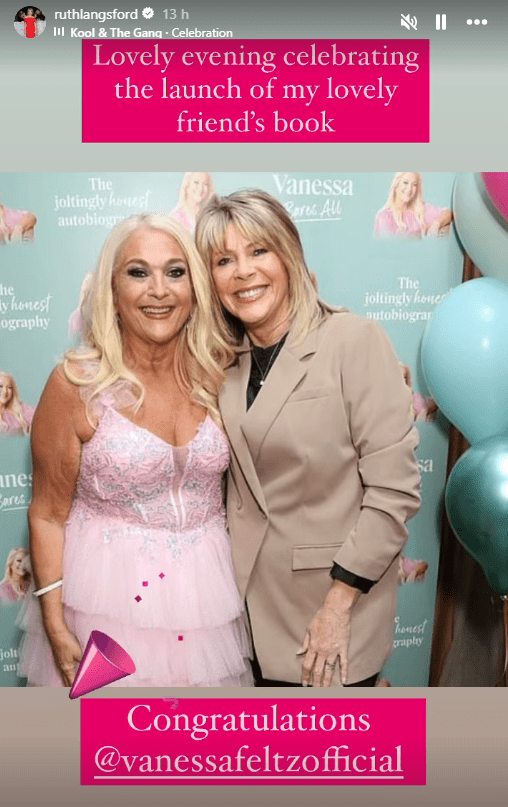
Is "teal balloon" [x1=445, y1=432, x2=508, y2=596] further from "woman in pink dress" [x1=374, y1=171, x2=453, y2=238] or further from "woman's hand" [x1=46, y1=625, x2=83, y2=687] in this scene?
"woman's hand" [x1=46, y1=625, x2=83, y2=687]

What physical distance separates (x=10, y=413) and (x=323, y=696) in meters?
1.11

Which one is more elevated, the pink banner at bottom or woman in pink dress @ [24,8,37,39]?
woman in pink dress @ [24,8,37,39]

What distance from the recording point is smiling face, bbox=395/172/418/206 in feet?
6.51

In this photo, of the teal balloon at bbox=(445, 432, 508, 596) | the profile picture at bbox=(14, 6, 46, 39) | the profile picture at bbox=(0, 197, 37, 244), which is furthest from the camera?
the profile picture at bbox=(0, 197, 37, 244)

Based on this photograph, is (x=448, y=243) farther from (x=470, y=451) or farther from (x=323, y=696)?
(x=323, y=696)

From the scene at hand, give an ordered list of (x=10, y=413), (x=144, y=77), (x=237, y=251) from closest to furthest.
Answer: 1. (x=237, y=251)
2. (x=144, y=77)
3. (x=10, y=413)

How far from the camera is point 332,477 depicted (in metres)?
1.88

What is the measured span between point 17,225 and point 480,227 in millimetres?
1183

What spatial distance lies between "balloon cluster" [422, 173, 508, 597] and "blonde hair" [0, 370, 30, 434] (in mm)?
1075

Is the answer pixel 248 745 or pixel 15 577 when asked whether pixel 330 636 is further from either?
pixel 15 577

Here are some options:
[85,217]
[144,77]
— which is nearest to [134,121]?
[144,77]

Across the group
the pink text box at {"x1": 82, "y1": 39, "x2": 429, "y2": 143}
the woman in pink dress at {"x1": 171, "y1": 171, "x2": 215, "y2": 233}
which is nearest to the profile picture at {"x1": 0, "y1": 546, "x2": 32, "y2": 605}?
the woman in pink dress at {"x1": 171, "y1": 171, "x2": 215, "y2": 233}

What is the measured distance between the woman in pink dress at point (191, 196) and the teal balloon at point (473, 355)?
→ 66 centimetres

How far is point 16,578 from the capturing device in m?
2.14
